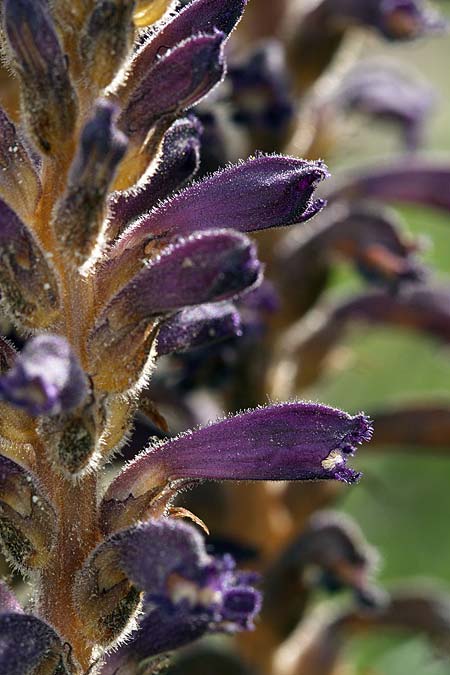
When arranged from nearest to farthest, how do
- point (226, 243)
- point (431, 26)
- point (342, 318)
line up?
point (226, 243)
point (431, 26)
point (342, 318)

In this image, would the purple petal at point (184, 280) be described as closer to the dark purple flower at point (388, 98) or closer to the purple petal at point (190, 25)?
the purple petal at point (190, 25)

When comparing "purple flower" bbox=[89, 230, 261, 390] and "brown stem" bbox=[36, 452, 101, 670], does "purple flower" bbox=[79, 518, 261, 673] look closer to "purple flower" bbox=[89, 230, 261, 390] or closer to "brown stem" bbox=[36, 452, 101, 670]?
"brown stem" bbox=[36, 452, 101, 670]

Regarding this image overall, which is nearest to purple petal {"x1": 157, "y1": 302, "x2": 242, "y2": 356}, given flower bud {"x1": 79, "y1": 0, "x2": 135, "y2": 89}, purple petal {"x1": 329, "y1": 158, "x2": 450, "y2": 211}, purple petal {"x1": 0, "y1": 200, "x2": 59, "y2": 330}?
purple petal {"x1": 0, "y1": 200, "x2": 59, "y2": 330}

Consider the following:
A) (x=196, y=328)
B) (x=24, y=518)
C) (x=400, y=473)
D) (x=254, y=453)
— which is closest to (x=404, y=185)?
(x=196, y=328)

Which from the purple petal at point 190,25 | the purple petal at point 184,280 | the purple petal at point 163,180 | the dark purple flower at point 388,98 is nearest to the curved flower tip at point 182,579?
the purple petal at point 184,280

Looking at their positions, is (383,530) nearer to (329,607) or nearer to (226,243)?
(329,607)

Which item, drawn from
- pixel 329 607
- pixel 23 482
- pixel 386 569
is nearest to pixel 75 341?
pixel 23 482

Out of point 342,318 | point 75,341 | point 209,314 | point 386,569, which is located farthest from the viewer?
Result: point 386,569
